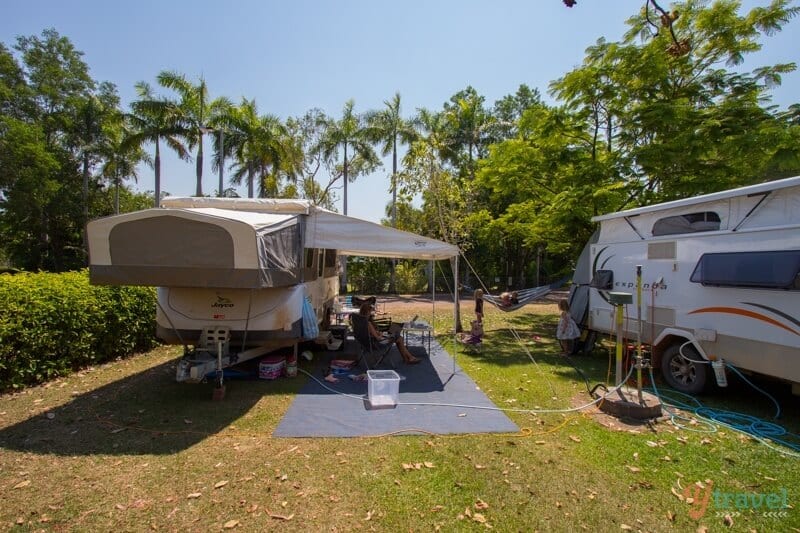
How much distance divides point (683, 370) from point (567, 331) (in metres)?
2.35

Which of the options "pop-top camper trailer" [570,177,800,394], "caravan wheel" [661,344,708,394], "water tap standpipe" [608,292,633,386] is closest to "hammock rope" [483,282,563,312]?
"pop-top camper trailer" [570,177,800,394]

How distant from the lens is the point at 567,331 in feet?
27.0

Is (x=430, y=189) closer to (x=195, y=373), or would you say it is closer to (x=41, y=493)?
(x=195, y=373)

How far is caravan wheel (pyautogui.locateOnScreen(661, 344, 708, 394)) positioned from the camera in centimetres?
577

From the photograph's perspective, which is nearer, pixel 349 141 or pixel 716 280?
pixel 716 280

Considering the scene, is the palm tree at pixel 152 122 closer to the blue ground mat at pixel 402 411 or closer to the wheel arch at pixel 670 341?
the blue ground mat at pixel 402 411

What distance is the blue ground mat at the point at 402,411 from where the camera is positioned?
15.1 feet

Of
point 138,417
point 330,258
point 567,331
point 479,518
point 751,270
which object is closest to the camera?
point 479,518

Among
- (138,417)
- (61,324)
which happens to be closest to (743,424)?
(138,417)

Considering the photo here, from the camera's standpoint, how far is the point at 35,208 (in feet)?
86.6

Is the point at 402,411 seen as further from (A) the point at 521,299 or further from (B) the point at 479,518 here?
(A) the point at 521,299

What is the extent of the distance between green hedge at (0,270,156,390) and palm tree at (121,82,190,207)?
15706 mm

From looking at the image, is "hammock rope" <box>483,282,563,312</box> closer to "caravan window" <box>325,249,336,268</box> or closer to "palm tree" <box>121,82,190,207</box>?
"caravan window" <box>325,249,336,268</box>

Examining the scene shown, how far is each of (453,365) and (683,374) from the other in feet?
11.5
